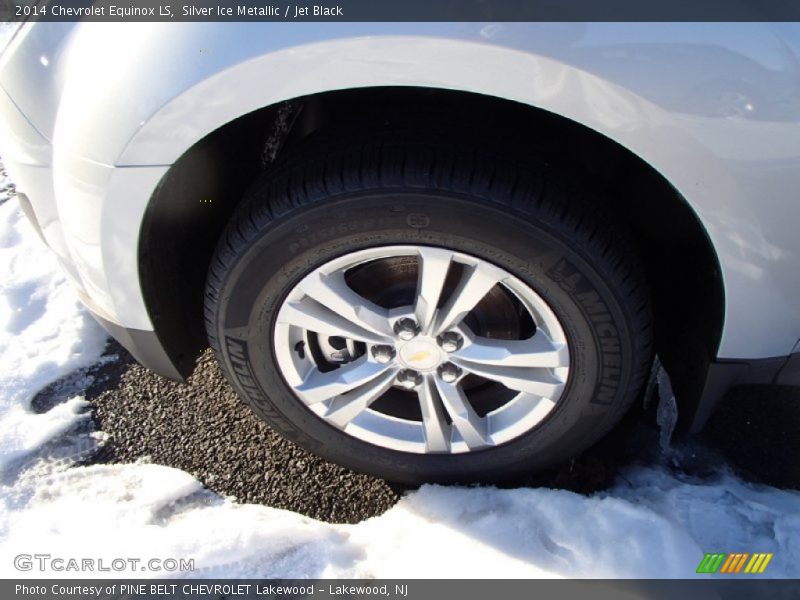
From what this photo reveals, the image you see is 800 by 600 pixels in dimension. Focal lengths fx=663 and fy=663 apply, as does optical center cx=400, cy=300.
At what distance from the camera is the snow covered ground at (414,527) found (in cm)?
179

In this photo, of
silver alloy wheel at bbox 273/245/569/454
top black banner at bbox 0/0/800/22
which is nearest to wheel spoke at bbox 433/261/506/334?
silver alloy wheel at bbox 273/245/569/454

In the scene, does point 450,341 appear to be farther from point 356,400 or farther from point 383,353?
point 356,400

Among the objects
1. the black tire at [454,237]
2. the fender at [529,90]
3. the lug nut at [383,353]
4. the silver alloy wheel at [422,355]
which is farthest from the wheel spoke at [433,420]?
the fender at [529,90]

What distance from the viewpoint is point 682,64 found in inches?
48.4

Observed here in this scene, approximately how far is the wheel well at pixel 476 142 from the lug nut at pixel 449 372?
578 mm

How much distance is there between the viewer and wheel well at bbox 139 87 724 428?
1.58 meters

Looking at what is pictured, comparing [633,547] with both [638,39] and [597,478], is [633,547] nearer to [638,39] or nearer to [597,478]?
[597,478]

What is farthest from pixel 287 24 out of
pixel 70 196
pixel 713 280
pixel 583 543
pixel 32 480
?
pixel 32 480

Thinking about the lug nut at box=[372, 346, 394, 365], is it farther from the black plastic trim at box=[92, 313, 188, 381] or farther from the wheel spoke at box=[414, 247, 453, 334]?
the black plastic trim at box=[92, 313, 188, 381]

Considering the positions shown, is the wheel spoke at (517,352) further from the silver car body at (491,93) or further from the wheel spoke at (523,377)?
the silver car body at (491,93)

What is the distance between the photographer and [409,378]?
1.85m

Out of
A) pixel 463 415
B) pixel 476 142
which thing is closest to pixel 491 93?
pixel 476 142

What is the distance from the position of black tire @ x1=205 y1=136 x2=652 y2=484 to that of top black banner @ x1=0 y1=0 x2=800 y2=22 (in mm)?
297

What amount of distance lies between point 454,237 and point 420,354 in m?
0.40
